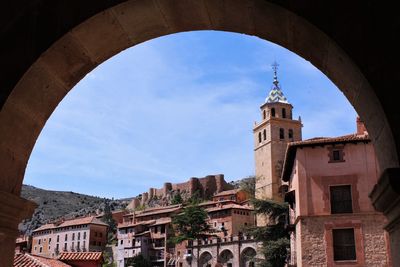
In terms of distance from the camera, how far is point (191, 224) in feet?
Result: 226

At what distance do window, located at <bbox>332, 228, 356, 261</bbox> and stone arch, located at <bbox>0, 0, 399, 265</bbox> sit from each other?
20.3 m

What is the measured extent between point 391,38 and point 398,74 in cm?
29

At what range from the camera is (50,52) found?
3945 millimetres

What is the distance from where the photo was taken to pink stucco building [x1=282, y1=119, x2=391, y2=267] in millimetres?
22641

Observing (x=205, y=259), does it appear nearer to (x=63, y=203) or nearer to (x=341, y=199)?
(x=341, y=199)

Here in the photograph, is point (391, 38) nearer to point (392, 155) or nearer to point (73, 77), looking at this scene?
point (392, 155)

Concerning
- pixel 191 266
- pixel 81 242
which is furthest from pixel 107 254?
pixel 191 266

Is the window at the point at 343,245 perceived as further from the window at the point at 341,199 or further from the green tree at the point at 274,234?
the green tree at the point at 274,234

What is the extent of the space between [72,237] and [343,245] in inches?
2817

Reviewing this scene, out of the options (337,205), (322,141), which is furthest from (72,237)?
(337,205)

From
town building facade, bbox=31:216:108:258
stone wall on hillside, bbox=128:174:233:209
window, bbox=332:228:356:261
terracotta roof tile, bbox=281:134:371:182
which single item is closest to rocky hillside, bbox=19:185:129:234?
stone wall on hillside, bbox=128:174:233:209

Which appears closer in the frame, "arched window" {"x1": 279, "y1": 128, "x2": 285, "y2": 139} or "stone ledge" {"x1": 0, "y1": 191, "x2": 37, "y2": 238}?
"stone ledge" {"x1": 0, "y1": 191, "x2": 37, "y2": 238}

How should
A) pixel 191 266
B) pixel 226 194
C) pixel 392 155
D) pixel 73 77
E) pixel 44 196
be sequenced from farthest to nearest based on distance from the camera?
1. pixel 44 196
2. pixel 226 194
3. pixel 191 266
4. pixel 73 77
5. pixel 392 155

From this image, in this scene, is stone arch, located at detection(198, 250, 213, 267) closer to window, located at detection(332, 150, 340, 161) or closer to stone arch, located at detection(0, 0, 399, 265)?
window, located at detection(332, 150, 340, 161)
